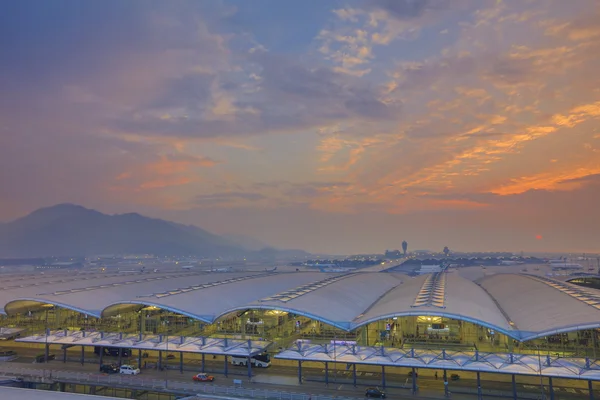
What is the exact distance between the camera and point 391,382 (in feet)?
114

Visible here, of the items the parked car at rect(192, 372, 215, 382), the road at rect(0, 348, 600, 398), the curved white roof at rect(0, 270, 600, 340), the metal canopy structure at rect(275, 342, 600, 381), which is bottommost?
the road at rect(0, 348, 600, 398)

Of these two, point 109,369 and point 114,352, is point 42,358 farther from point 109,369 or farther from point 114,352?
point 109,369

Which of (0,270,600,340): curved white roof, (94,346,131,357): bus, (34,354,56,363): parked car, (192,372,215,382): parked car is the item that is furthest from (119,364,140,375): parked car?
(34,354,56,363): parked car

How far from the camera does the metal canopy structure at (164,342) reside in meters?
36.8

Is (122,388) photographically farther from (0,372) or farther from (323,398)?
(323,398)

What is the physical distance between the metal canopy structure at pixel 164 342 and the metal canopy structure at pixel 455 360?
4392mm

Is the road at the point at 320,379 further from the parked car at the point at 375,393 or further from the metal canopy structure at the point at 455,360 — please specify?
the metal canopy structure at the point at 455,360

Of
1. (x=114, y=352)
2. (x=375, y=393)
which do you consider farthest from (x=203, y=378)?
(x=114, y=352)

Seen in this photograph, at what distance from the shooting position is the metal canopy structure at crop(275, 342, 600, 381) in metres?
29.2

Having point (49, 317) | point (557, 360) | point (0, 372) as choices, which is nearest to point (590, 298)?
point (557, 360)

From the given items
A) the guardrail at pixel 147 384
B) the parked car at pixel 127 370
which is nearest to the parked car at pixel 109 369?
the parked car at pixel 127 370

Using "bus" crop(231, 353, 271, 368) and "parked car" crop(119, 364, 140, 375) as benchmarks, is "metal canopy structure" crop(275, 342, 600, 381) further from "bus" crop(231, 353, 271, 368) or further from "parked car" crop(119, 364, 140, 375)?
"parked car" crop(119, 364, 140, 375)

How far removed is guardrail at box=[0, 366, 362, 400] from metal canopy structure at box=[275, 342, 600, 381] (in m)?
3.19

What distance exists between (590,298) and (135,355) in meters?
44.3
